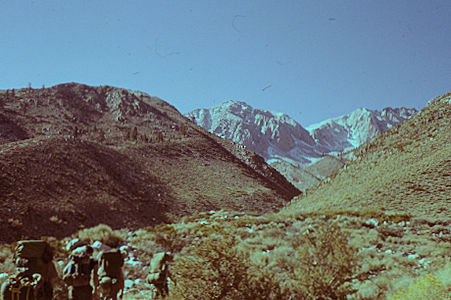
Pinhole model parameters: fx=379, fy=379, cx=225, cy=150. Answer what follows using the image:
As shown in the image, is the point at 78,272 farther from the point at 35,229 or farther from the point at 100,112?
the point at 100,112

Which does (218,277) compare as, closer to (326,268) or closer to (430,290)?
(326,268)

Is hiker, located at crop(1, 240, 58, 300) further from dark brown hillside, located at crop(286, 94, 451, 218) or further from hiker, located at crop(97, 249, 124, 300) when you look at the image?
dark brown hillside, located at crop(286, 94, 451, 218)

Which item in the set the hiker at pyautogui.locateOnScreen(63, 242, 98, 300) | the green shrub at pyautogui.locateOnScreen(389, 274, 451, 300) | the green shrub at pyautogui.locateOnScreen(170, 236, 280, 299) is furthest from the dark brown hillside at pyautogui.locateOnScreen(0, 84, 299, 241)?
the green shrub at pyautogui.locateOnScreen(389, 274, 451, 300)

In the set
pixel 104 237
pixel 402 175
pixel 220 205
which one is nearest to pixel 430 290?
pixel 104 237

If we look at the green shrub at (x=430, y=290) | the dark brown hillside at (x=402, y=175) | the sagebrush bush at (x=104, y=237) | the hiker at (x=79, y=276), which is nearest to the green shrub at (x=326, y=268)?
the green shrub at (x=430, y=290)

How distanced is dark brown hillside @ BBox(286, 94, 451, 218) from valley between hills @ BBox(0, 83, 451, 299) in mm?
115

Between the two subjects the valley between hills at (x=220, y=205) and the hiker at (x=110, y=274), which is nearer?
the hiker at (x=110, y=274)

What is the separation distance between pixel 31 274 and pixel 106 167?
4204cm

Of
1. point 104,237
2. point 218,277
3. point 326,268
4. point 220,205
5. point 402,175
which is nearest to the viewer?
point 218,277

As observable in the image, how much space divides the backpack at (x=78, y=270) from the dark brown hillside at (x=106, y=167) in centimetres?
2098

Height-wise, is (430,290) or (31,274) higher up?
(31,274)

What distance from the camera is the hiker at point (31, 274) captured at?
6055 mm

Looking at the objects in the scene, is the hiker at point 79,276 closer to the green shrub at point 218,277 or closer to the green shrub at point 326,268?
the green shrub at point 218,277

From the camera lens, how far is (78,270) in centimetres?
723
